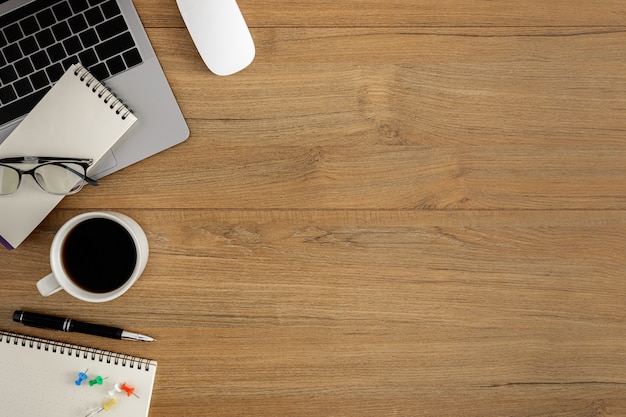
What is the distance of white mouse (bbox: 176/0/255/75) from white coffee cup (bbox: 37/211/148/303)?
257mm

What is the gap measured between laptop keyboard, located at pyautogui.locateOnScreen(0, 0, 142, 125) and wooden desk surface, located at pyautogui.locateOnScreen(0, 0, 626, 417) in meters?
0.07

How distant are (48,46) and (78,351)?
43cm

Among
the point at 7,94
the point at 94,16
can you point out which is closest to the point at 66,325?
the point at 7,94

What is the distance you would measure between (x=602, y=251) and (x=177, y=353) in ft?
2.09

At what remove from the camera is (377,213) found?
0.91 meters

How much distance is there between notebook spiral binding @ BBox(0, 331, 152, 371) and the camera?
0.89 metres

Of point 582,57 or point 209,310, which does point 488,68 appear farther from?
point 209,310

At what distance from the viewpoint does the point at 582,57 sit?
2.98 ft

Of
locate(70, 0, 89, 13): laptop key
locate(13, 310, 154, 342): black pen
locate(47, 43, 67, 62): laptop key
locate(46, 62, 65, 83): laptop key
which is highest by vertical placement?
locate(70, 0, 89, 13): laptop key

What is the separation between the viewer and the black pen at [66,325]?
88 centimetres

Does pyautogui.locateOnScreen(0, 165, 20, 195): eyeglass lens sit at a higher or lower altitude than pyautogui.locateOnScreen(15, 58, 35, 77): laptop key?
lower

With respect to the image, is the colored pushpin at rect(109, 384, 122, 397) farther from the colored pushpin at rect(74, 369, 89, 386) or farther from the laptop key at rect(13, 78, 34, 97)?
the laptop key at rect(13, 78, 34, 97)

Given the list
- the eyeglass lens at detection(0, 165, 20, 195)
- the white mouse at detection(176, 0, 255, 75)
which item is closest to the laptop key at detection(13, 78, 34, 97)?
the eyeglass lens at detection(0, 165, 20, 195)

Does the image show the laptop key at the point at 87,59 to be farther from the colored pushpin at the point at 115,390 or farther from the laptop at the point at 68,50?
the colored pushpin at the point at 115,390
